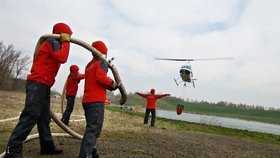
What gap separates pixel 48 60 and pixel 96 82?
0.89 metres

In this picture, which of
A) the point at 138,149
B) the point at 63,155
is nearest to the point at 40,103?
the point at 63,155

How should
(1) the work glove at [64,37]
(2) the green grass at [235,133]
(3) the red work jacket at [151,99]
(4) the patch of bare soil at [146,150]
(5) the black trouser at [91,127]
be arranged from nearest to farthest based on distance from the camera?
(5) the black trouser at [91,127], (1) the work glove at [64,37], (4) the patch of bare soil at [146,150], (2) the green grass at [235,133], (3) the red work jacket at [151,99]

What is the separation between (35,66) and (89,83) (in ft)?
3.12

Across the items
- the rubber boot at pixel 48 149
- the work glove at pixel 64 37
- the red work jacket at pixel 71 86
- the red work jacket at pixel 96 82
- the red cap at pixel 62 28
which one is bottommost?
the rubber boot at pixel 48 149

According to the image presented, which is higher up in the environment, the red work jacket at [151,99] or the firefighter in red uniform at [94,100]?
the red work jacket at [151,99]

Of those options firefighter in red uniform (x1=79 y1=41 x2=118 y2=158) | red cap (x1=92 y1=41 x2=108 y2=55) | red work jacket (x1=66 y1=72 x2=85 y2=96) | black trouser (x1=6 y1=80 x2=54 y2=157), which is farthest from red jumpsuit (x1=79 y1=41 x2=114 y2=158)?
red work jacket (x1=66 y1=72 x2=85 y2=96)

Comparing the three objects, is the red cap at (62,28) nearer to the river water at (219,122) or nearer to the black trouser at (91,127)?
the black trouser at (91,127)

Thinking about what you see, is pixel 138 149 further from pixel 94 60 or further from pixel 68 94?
pixel 68 94

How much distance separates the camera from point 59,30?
6.20 metres

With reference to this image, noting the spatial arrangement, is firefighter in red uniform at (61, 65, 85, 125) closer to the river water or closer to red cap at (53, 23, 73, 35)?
red cap at (53, 23, 73, 35)

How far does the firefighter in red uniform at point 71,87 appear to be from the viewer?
11.4 meters

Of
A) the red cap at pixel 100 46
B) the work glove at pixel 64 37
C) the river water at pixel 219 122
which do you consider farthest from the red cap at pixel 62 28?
the river water at pixel 219 122

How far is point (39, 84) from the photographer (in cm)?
573

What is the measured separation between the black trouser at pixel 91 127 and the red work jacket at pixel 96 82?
0.12m
